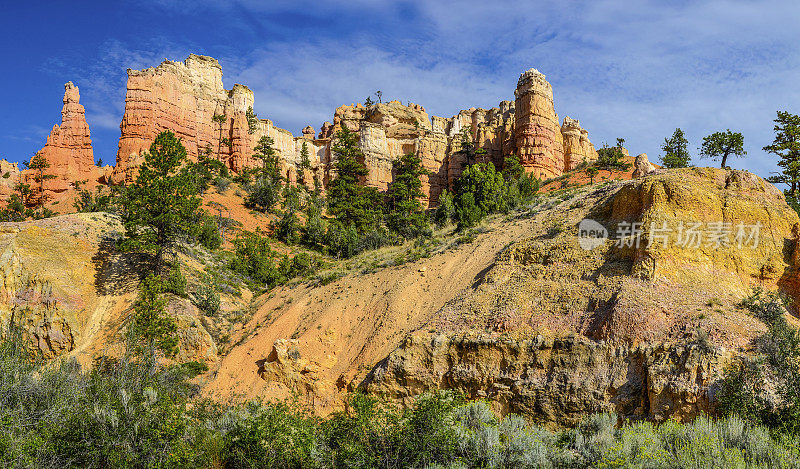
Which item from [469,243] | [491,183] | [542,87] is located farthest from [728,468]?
[542,87]

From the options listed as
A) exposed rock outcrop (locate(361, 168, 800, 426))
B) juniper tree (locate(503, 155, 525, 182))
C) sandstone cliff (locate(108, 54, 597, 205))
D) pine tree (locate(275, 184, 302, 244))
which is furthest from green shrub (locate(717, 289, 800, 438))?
sandstone cliff (locate(108, 54, 597, 205))

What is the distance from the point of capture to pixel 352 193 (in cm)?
5084

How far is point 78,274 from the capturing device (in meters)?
26.4

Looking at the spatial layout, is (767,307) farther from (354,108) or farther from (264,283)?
(354,108)

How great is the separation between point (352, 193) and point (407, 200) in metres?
5.65

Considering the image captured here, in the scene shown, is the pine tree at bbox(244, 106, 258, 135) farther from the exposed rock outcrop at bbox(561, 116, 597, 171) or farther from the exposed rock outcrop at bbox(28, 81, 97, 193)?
the exposed rock outcrop at bbox(561, 116, 597, 171)

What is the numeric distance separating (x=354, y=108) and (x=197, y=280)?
56700 millimetres

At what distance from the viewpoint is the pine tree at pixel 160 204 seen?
85.9ft

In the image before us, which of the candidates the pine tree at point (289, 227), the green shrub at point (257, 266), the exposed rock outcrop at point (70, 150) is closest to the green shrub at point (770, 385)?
the green shrub at point (257, 266)

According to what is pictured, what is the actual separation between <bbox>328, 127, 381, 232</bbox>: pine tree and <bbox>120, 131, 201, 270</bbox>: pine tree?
64.8 ft

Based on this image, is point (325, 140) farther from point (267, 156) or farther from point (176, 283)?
point (176, 283)

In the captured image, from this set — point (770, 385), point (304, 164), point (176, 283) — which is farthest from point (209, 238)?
point (770, 385)

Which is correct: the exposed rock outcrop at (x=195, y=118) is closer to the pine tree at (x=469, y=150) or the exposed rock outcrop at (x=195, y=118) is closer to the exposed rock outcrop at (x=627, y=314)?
the pine tree at (x=469, y=150)

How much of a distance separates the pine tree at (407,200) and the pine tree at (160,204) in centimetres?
1702
